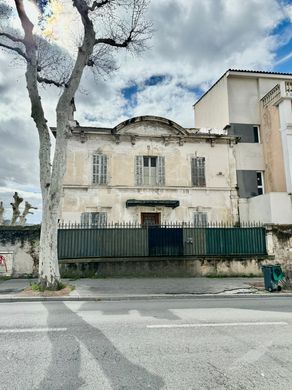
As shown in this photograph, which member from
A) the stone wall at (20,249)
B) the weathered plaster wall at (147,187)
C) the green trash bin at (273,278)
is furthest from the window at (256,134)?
the stone wall at (20,249)

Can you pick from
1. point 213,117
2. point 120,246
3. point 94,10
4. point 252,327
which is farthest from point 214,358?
point 213,117

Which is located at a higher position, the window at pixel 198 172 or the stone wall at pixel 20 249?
the window at pixel 198 172

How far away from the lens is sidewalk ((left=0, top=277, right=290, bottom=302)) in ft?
29.1

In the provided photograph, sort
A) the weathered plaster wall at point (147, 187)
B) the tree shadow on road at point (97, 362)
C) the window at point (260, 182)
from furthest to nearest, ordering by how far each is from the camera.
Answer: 1. the window at point (260, 182)
2. the weathered plaster wall at point (147, 187)
3. the tree shadow on road at point (97, 362)

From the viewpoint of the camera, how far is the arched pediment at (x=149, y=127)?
17.7 m

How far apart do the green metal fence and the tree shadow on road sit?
746cm

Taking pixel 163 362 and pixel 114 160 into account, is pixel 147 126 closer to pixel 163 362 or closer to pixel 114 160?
pixel 114 160

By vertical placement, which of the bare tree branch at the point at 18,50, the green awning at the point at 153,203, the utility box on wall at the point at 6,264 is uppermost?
the bare tree branch at the point at 18,50

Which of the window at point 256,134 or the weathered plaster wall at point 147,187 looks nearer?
the weathered plaster wall at point 147,187

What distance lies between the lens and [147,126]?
18.1 meters

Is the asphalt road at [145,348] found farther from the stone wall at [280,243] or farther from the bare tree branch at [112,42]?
the bare tree branch at [112,42]

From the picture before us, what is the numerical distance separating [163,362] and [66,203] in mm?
13647

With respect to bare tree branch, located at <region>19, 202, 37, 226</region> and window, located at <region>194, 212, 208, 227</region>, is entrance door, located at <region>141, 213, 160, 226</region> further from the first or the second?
bare tree branch, located at <region>19, 202, 37, 226</region>

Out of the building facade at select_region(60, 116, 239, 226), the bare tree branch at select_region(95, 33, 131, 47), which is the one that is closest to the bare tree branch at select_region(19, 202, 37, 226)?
the building facade at select_region(60, 116, 239, 226)
